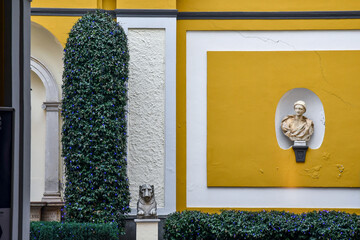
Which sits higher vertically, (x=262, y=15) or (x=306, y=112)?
(x=262, y=15)

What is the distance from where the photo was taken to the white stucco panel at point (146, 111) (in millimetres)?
10336

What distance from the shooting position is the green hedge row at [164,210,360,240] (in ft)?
29.1

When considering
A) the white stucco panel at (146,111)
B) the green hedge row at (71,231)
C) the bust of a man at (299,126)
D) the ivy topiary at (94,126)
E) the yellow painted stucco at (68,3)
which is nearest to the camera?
the green hedge row at (71,231)

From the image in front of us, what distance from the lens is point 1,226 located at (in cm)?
222

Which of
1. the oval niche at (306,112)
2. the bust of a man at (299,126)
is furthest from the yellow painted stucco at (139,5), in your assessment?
the bust of a man at (299,126)

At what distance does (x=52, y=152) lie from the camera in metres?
11.2

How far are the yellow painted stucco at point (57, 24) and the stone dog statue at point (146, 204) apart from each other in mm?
3689

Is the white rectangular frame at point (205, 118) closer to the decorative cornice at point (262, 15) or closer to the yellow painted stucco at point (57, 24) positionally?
the decorative cornice at point (262, 15)

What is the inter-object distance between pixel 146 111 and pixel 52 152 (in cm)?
231

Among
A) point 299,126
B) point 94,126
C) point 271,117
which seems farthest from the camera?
point 271,117

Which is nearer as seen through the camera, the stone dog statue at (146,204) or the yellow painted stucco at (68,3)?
the stone dog statue at (146,204)

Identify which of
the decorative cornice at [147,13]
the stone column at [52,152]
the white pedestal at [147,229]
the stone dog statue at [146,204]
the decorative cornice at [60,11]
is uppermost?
the decorative cornice at [60,11]

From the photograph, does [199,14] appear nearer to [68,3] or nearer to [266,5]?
[266,5]

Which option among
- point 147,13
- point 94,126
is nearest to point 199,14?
point 147,13
